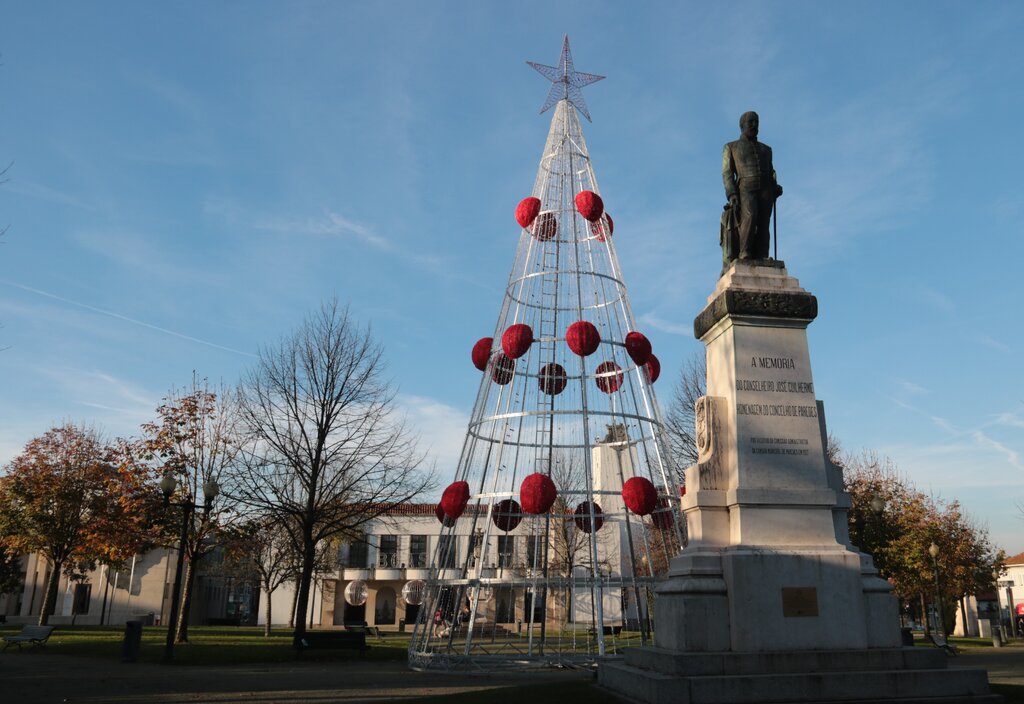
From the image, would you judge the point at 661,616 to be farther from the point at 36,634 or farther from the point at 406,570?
the point at 406,570

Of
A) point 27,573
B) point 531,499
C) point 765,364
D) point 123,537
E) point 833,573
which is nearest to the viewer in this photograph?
point 833,573

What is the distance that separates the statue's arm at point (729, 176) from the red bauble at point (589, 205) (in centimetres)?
865

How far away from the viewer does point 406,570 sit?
5469 centimetres

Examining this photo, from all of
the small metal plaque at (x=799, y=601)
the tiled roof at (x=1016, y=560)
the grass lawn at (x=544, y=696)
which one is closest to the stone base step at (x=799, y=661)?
the small metal plaque at (x=799, y=601)

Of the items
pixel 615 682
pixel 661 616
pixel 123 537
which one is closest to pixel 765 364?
pixel 661 616

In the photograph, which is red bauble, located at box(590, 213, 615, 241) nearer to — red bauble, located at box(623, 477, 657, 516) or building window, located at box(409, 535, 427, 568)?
red bauble, located at box(623, 477, 657, 516)

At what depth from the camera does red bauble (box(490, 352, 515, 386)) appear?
19.7m

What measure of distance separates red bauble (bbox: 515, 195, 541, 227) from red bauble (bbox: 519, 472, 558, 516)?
7195 millimetres

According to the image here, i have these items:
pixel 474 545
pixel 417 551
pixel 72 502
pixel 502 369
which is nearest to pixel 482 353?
pixel 502 369

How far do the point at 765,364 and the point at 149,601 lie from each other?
180ft

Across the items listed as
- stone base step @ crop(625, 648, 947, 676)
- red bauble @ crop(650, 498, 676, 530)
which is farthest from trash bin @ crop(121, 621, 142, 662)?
stone base step @ crop(625, 648, 947, 676)

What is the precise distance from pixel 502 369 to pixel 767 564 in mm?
11357

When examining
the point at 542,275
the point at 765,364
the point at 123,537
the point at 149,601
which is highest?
the point at 542,275

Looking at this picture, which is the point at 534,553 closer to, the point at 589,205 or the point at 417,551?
the point at 589,205
